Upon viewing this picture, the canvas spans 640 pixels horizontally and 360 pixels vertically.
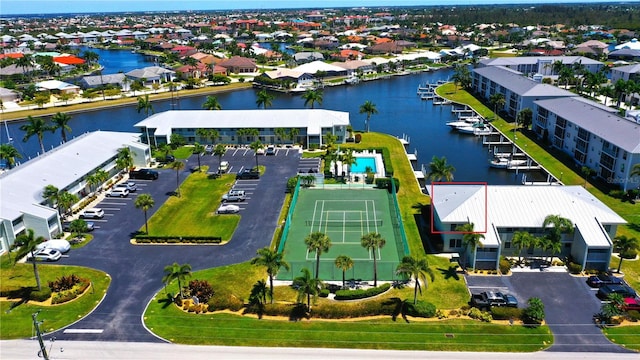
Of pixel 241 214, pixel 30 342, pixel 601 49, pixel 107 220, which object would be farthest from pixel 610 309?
pixel 601 49

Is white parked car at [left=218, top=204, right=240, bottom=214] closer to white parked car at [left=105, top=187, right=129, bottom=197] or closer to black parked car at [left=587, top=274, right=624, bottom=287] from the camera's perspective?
white parked car at [left=105, top=187, right=129, bottom=197]

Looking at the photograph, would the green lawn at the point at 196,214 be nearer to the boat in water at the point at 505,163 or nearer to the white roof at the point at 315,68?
the boat in water at the point at 505,163

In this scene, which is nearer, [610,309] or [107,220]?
[610,309]

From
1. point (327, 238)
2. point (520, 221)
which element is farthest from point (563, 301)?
point (327, 238)

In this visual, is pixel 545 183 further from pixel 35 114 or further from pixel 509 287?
pixel 35 114

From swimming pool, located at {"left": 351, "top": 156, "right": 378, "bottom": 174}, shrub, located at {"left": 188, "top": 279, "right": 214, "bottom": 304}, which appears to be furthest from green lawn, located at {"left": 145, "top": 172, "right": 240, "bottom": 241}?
swimming pool, located at {"left": 351, "top": 156, "right": 378, "bottom": 174}

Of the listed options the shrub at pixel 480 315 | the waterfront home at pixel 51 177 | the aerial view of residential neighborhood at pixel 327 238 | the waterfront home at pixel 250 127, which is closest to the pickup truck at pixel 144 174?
the aerial view of residential neighborhood at pixel 327 238
